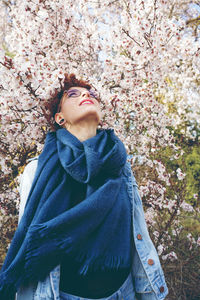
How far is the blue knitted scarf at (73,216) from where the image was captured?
1091 mm

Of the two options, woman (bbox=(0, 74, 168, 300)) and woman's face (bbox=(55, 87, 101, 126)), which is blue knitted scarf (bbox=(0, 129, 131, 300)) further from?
woman's face (bbox=(55, 87, 101, 126))

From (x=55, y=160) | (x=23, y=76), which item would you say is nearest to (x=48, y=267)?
(x=55, y=160)

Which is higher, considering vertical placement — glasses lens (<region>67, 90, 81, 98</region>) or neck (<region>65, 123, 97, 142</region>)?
glasses lens (<region>67, 90, 81, 98</region>)

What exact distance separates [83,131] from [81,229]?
0.66m

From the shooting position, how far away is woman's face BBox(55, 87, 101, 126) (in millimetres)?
1514

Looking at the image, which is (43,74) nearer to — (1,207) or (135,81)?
(135,81)

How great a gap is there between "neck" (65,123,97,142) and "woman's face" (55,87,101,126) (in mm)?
37

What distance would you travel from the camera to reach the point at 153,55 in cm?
283

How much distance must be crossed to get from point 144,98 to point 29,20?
201 centimetres

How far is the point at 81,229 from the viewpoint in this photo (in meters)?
1.13

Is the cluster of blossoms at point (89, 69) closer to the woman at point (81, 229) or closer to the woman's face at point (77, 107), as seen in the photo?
the woman's face at point (77, 107)

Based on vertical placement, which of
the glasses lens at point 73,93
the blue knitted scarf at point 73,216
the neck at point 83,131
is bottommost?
the blue knitted scarf at point 73,216

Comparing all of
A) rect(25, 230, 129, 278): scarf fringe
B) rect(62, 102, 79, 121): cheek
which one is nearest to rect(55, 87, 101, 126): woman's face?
rect(62, 102, 79, 121): cheek

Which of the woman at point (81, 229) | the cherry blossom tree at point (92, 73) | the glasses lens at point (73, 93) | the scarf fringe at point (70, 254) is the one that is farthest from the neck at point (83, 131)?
the scarf fringe at point (70, 254)
